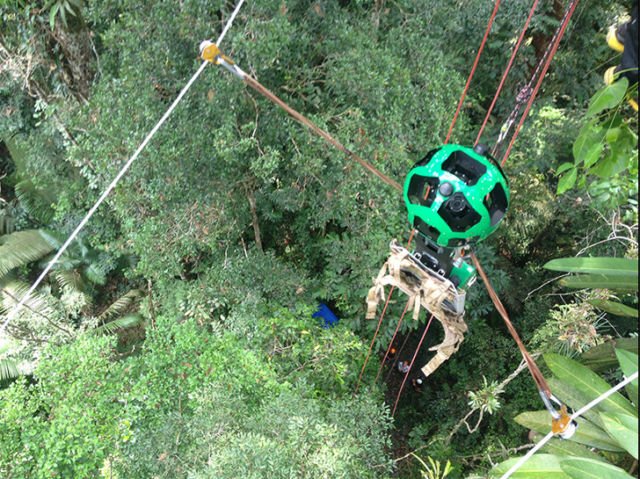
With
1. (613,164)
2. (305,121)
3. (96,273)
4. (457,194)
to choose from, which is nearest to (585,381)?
(613,164)

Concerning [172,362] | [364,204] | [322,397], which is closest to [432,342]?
[322,397]

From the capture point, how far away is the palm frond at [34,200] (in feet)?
23.5

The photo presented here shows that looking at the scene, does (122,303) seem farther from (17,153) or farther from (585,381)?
(585,381)

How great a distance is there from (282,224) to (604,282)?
3967 mm

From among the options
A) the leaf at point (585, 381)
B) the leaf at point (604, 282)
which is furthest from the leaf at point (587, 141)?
the leaf at point (585, 381)

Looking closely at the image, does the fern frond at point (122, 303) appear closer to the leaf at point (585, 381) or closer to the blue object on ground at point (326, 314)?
the blue object on ground at point (326, 314)

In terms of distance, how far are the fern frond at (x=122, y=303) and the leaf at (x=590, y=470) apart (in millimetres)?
5991

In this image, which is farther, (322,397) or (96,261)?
(96,261)

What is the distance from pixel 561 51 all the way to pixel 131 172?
5110mm

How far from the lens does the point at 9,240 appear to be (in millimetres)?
6867

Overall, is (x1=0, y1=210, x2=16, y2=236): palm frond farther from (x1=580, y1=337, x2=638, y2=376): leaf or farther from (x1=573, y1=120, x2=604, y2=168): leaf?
(x1=573, y1=120, x2=604, y2=168): leaf

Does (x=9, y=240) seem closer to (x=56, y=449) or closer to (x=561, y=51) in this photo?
(x=56, y=449)

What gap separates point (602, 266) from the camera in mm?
2484

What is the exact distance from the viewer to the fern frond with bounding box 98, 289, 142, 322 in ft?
22.3
